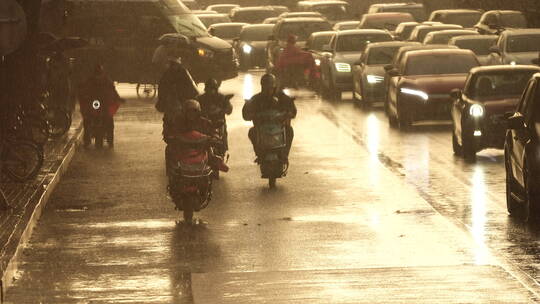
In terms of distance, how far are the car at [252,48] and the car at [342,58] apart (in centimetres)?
1278

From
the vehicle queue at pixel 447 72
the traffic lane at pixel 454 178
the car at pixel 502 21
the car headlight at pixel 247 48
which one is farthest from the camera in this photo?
the car headlight at pixel 247 48

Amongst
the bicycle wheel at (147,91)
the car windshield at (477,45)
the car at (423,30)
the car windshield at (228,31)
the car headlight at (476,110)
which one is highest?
the car headlight at (476,110)

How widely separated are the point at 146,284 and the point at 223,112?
381 inches

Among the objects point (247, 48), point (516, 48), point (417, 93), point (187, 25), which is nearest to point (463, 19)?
point (247, 48)

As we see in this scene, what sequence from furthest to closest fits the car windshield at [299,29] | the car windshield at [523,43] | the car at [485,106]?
the car windshield at [299,29], the car windshield at [523,43], the car at [485,106]

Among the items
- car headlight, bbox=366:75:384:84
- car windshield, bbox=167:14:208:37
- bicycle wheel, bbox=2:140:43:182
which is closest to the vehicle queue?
car headlight, bbox=366:75:384:84

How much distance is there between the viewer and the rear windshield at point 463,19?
Answer: 5391cm

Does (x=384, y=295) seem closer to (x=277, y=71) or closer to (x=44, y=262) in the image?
(x=44, y=262)

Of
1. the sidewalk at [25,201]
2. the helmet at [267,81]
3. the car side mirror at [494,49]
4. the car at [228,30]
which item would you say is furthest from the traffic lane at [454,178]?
the car at [228,30]

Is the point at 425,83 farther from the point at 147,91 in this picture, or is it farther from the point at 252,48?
the point at 252,48

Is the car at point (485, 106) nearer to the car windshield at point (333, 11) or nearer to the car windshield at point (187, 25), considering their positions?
the car windshield at point (187, 25)

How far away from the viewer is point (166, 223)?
17.6 meters

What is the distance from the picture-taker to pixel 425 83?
3109 centimetres

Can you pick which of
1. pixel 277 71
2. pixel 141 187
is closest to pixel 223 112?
pixel 141 187
